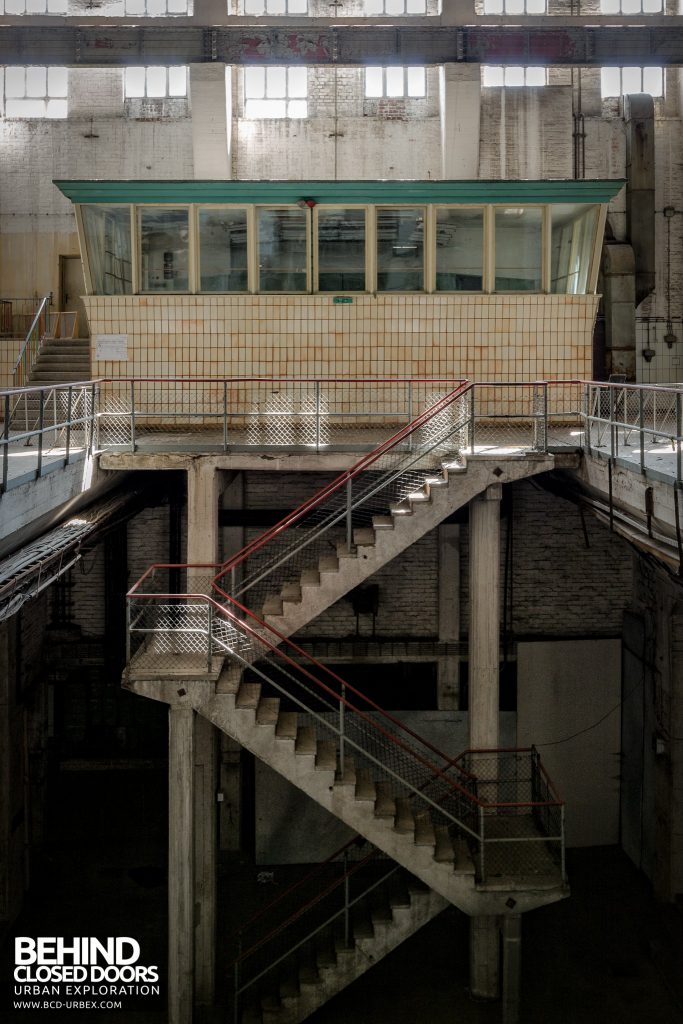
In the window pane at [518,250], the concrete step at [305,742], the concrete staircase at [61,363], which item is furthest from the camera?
the concrete staircase at [61,363]

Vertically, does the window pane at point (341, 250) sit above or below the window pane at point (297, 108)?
below

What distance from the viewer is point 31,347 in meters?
17.8

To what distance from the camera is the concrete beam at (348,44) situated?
1683 centimetres

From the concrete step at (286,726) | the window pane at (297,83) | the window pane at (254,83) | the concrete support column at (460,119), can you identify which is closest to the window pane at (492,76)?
the concrete support column at (460,119)

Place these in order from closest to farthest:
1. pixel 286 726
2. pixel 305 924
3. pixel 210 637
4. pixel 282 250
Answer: pixel 210 637 < pixel 286 726 < pixel 305 924 < pixel 282 250

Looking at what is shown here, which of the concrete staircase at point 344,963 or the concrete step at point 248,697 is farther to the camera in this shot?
the concrete staircase at point 344,963

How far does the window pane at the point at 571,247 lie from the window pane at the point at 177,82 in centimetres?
828

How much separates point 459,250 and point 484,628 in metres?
5.68

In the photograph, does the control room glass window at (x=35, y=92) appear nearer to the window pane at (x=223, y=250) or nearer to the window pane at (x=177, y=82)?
the window pane at (x=177, y=82)

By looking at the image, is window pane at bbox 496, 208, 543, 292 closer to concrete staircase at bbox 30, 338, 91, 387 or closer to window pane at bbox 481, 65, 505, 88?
window pane at bbox 481, 65, 505, 88

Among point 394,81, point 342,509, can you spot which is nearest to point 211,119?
point 394,81

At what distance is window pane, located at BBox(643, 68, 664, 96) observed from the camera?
18.6 metres

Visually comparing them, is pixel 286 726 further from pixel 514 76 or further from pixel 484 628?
pixel 514 76

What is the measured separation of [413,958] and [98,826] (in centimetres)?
612
